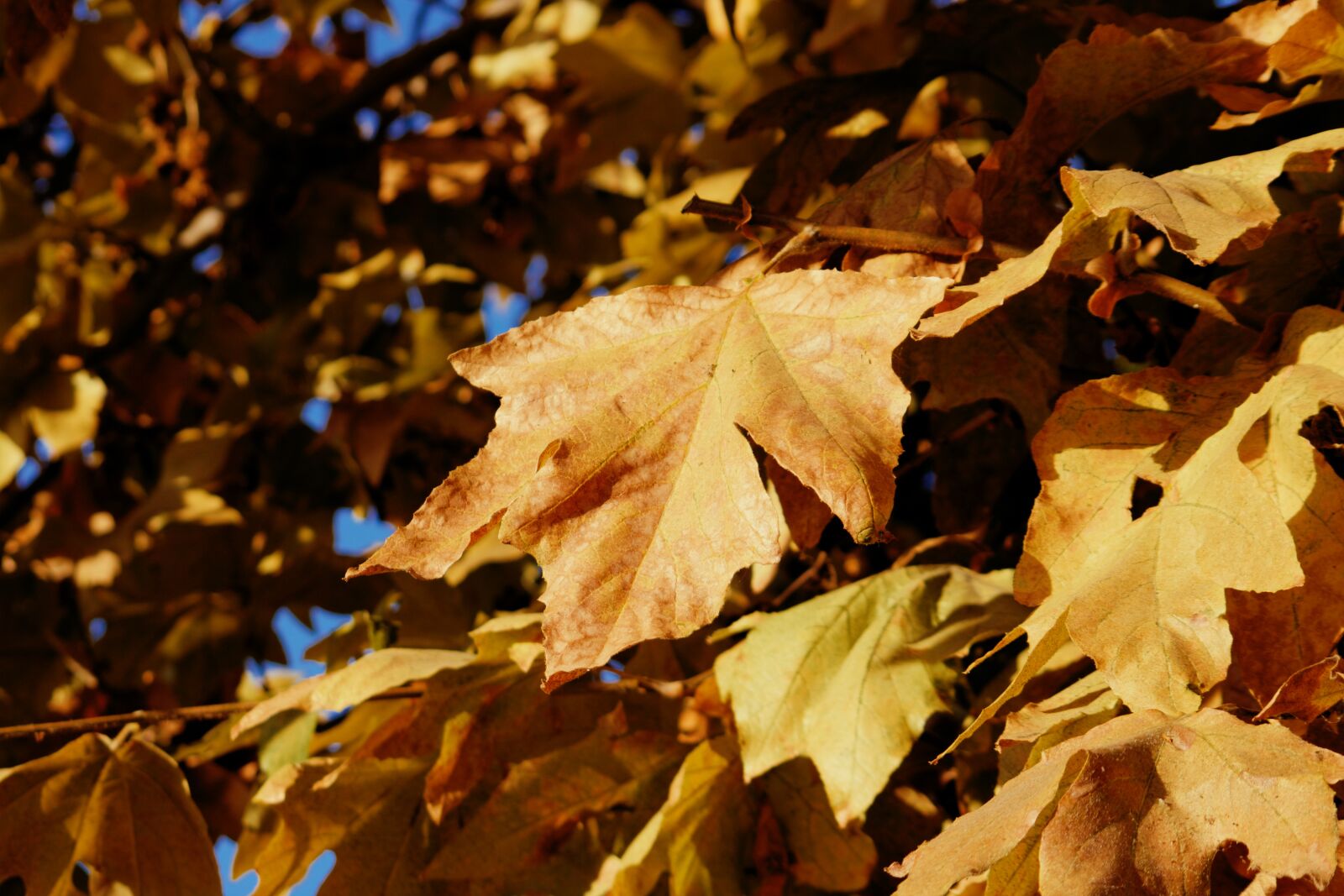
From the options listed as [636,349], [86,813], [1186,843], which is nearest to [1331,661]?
[1186,843]

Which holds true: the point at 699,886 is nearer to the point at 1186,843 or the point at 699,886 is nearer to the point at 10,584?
the point at 1186,843

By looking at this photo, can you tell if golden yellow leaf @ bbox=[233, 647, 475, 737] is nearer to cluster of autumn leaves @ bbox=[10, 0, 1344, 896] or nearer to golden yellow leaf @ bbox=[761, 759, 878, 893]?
cluster of autumn leaves @ bbox=[10, 0, 1344, 896]

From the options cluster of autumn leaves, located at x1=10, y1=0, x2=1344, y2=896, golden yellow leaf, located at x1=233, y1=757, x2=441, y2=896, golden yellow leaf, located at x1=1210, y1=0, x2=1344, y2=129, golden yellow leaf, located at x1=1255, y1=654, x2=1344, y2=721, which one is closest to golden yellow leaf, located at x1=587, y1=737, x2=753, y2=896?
cluster of autumn leaves, located at x1=10, y1=0, x2=1344, y2=896

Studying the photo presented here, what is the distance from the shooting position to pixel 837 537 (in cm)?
106

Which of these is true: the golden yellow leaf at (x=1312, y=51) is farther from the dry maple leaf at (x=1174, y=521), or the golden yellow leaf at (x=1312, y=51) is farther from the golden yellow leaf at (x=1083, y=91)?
the dry maple leaf at (x=1174, y=521)

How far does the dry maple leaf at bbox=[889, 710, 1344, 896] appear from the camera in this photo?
539 millimetres

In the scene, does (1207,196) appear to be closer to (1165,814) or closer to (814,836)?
(1165,814)

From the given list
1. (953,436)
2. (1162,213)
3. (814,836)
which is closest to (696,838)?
(814,836)

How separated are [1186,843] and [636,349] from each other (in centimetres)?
38

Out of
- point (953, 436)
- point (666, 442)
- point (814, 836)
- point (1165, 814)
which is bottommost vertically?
point (814, 836)

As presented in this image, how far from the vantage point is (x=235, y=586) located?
1758mm

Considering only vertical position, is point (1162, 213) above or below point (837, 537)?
above

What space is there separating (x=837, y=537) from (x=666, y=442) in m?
0.39

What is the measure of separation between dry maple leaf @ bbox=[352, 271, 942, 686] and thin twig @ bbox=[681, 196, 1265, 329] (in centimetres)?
5
